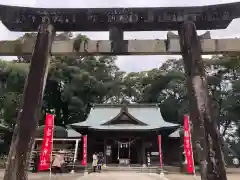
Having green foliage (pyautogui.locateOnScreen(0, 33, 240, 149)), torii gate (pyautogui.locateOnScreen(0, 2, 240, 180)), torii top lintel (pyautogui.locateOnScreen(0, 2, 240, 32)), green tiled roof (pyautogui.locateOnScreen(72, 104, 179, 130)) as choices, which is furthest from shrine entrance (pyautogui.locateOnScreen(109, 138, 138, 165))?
torii top lintel (pyautogui.locateOnScreen(0, 2, 240, 32))

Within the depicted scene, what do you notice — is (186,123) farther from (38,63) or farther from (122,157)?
(122,157)

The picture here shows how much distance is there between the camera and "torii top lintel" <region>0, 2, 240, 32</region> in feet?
18.7

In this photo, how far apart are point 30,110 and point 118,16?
267cm

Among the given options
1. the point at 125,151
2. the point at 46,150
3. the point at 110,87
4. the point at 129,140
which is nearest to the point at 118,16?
the point at 46,150

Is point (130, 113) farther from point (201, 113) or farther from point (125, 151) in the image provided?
point (201, 113)

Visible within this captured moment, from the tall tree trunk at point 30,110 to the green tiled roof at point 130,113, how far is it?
17.0m

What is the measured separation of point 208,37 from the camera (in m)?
5.92

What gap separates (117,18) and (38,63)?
1.92 meters

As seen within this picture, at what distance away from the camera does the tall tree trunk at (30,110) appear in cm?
422

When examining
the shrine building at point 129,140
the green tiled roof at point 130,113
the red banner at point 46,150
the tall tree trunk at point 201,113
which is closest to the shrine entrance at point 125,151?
the shrine building at point 129,140

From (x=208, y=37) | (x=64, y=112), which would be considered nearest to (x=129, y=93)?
(x=64, y=112)

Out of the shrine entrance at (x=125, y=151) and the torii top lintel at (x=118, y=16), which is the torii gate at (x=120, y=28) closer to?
the torii top lintel at (x=118, y=16)

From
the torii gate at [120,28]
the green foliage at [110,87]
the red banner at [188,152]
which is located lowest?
the red banner at [188,152]

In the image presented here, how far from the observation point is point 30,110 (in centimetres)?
464
